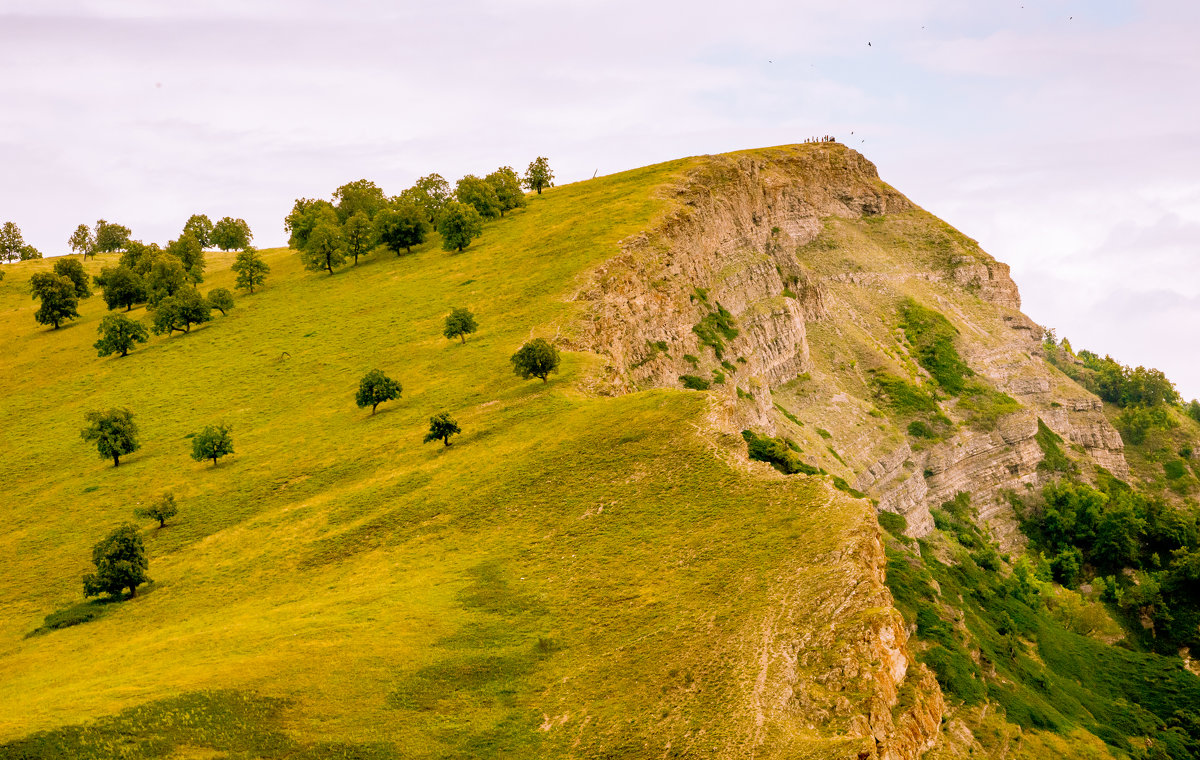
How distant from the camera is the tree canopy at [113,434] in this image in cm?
8244

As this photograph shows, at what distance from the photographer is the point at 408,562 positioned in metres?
56.1

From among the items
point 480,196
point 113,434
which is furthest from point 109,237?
point 113,434

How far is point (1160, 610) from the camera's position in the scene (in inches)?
4151

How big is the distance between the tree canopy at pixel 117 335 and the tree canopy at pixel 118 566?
5824 cm

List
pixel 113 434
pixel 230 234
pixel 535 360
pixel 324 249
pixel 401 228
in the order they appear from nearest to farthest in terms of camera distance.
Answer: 1. pixel 535 360
2. pixel 113 434
3. pixel 324 249
4. pixel 401 228
5. pixel 230 234

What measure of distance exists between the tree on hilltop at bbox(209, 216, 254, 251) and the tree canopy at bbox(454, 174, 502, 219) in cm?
5846

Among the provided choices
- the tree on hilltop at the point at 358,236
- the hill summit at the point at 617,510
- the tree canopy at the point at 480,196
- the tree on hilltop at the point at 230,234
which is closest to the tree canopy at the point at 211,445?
the hill summit at the point at 617,510

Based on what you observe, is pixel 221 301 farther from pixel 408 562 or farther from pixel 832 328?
pixel 832 328

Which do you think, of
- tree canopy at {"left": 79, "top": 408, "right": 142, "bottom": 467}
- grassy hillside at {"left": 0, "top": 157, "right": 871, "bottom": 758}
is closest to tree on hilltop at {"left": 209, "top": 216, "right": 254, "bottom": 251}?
grassy hillside at {"left": 0, "top": 157, "right": 871, "bottom": 758}

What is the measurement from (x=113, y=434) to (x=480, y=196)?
6793 cm

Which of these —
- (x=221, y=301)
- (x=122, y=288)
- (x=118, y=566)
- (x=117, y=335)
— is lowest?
(x=118, y=566)

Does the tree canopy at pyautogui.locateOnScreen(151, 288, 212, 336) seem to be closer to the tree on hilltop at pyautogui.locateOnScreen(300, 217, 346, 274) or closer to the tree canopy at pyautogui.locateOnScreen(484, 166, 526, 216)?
the tree on hilltop at pyautogui.locateOnScreen(300, 217, 346, 274)

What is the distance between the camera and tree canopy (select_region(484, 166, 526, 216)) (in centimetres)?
13888

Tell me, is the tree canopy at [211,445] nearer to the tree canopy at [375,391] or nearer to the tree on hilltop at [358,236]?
the tree canopy at [375,391]
